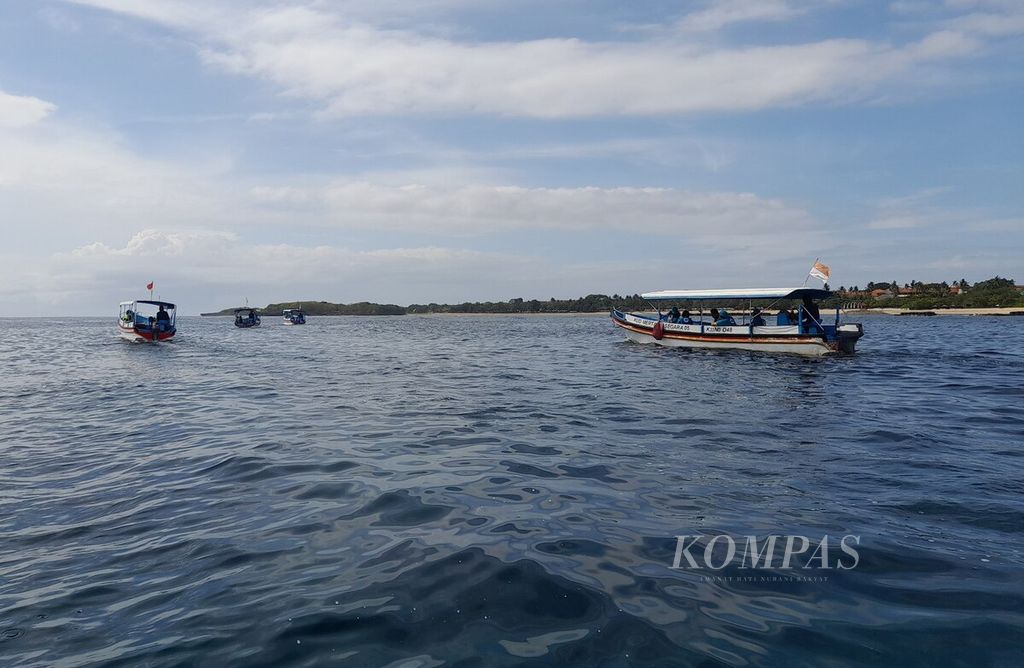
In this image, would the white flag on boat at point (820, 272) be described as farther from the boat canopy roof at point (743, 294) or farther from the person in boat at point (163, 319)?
the person in boat at point (163, 319)

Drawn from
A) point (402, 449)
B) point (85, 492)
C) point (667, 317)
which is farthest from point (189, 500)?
point (667, 317)

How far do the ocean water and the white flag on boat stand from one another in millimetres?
20068

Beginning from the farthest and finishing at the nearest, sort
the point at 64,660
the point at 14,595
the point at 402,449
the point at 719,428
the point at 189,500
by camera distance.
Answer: the point at 719,428
the point at 402,449
the point at 189,500
the point at 14,595
the point at 64,660

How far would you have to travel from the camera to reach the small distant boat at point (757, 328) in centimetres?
3466

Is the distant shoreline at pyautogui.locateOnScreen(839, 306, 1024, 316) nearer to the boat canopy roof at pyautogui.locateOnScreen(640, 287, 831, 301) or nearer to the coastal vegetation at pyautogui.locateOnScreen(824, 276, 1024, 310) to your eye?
the coastal vegetation at pyautogui.locateOnScreen(824, 276, 1024, 310)

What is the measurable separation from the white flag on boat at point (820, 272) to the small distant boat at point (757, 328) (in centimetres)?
131

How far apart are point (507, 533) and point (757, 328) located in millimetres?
33605

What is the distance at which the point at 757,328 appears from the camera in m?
36.8

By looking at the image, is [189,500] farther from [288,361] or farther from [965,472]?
[288,361]

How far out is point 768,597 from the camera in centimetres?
559

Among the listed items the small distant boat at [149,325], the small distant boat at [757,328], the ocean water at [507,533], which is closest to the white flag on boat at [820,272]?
the small distant boat at [757,328]

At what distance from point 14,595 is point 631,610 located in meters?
6.26

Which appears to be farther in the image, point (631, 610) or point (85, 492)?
point (85, 492)

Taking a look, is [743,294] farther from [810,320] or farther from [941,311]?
[941,311]
